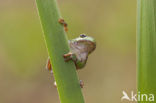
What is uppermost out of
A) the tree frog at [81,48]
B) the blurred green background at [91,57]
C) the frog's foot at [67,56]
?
the frog's foot at [67,56]

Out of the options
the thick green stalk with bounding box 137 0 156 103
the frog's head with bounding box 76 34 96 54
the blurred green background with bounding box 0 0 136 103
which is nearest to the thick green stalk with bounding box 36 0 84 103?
the thick green stalk with bounding box 137 0 156 103

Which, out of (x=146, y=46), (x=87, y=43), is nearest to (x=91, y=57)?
(x=87, y=43)

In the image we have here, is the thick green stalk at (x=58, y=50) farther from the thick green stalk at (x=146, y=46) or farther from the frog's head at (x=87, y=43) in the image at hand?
the frog's head at (x=87, y=43)

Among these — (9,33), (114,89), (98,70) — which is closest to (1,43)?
(9,33)

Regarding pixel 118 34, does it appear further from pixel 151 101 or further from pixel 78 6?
pixel 151 101

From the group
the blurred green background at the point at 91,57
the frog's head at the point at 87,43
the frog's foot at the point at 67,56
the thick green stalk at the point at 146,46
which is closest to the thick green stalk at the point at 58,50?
the frog's foot at the point at 67,56
